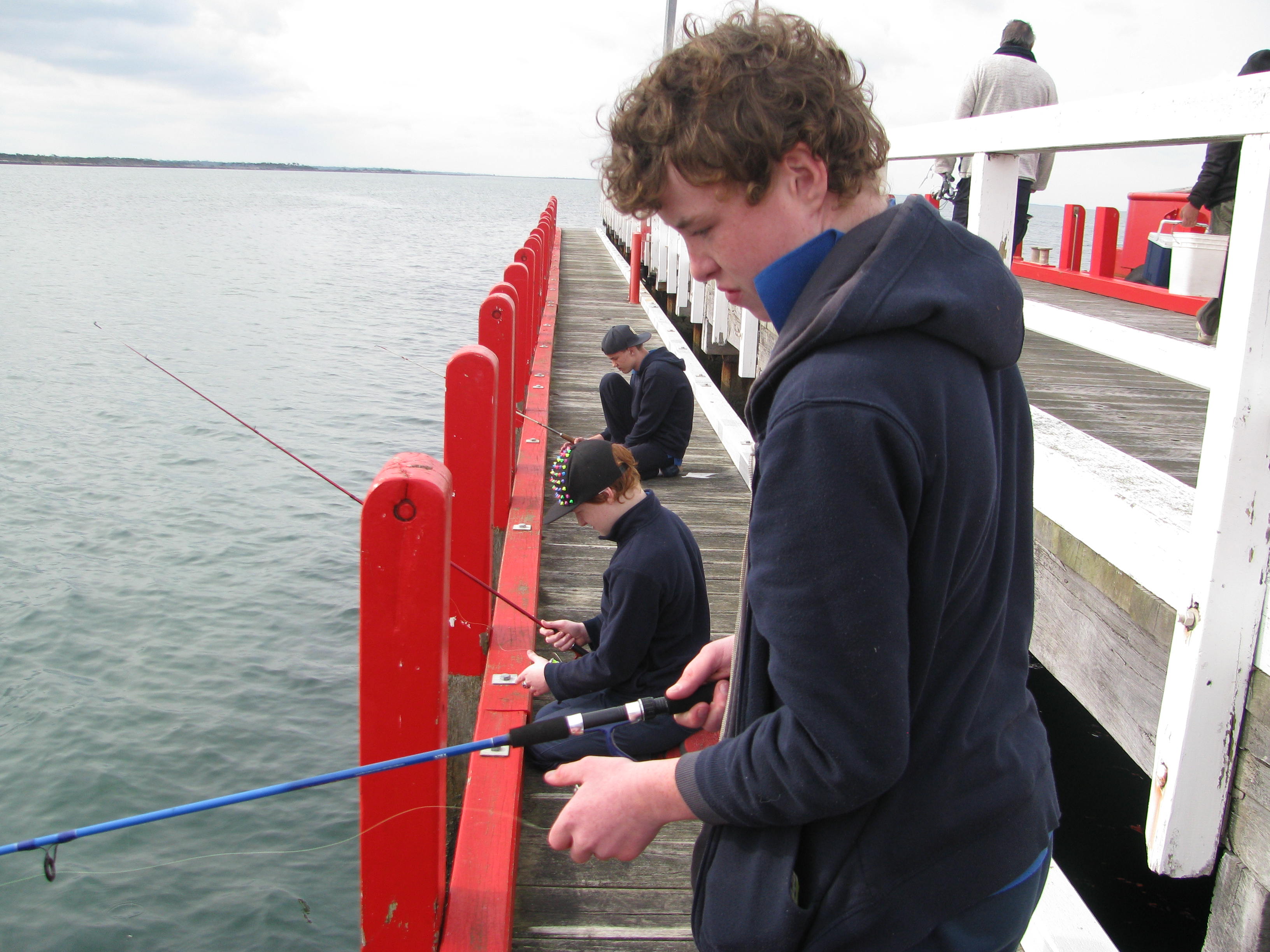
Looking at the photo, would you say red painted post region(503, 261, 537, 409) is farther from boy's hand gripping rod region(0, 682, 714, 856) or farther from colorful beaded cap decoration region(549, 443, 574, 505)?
boy's hand gripping rod region(0, 682, 714, 856)

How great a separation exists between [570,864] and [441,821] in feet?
2.37

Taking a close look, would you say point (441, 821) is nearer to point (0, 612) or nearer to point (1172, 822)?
point (1172, 822)

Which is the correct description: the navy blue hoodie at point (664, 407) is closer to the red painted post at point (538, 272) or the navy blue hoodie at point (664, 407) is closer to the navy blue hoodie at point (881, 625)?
the red painted post at point (538, 272)

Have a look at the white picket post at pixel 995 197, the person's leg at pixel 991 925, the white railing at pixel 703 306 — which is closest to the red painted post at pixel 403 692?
the white railing at pixel 703 306

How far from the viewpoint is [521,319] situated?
29.2ft

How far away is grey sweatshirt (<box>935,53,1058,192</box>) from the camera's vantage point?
21.0 ft

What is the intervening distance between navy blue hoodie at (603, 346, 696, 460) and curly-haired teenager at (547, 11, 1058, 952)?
5.13 metres

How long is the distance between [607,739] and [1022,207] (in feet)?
17.3

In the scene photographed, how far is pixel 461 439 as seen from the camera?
427 cm

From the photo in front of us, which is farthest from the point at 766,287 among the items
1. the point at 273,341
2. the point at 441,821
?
the point at 273,341

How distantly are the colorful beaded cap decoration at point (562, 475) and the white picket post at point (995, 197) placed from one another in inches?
65.3

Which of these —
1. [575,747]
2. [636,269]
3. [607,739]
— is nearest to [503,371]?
[575,747]

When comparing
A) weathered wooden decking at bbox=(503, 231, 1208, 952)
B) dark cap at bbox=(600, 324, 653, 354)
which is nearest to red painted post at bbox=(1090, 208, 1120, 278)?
weathered wooden decking at bbox=(503, 231, 1208, 952)

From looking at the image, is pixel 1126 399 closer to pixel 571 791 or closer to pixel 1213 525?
pixel 1213 525
